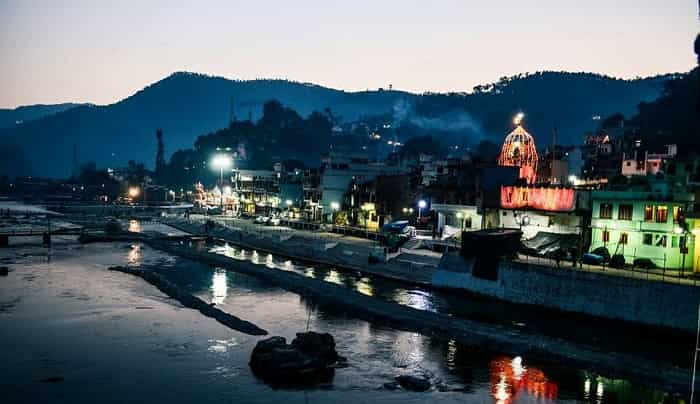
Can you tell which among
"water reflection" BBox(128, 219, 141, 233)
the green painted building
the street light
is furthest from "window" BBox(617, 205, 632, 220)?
"water reflection" BBox(128, 219, 141, 233)

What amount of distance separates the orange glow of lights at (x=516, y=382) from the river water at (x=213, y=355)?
43 mm

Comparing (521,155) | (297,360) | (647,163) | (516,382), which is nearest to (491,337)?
(516,382)

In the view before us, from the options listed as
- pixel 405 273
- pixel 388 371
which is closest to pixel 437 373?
pixel 388 371

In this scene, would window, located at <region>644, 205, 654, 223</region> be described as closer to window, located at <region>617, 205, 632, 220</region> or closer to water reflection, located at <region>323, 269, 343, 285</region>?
window, located at <region>617, 205, 632, 220</region>

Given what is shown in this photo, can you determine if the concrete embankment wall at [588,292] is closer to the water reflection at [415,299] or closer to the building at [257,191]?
the water reflection at [415,299]

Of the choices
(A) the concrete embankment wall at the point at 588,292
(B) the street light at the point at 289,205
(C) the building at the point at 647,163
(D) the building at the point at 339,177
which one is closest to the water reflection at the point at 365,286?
(A) the concrete embankment wall at the point at 588,292

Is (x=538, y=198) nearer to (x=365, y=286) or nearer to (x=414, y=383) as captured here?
(x=365, y=286)

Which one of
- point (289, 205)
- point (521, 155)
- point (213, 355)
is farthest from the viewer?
point (289, 205)

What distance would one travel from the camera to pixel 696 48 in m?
13.6

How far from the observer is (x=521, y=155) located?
56.4 meters

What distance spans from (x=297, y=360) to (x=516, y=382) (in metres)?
9.24

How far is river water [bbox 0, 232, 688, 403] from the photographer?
2366cm

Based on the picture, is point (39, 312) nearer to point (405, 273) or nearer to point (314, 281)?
point (314, 281)

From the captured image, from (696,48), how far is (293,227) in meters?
68.0
